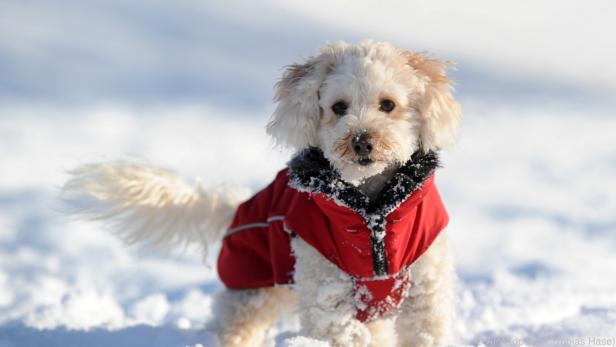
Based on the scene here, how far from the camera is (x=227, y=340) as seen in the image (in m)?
4.38

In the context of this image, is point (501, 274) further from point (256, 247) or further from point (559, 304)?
point (256, 247)

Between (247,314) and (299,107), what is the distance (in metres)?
1.53

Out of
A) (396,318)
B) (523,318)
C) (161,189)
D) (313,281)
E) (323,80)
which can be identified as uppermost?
(323,80)

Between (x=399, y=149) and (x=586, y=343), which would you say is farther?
(x=586, y=343)

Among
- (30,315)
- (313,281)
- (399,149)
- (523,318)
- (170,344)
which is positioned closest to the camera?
(399,149)

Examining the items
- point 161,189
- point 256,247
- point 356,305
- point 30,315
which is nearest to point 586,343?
point 356,305

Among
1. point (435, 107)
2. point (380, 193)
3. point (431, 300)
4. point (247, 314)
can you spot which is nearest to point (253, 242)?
point (247, 314)

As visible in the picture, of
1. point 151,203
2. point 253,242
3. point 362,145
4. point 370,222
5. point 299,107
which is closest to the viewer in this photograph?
point 362,145

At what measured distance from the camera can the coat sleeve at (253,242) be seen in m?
4.30

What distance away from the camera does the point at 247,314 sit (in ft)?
14.5

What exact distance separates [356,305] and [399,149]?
0.85 meters

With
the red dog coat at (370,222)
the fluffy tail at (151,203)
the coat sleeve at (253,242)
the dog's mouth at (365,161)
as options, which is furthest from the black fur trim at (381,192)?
the fluffy tail at (151,203)

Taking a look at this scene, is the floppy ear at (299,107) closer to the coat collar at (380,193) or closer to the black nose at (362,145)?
the coat collar at (380,193)

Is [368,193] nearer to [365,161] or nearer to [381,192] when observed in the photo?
[381,192]
